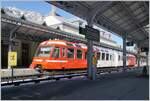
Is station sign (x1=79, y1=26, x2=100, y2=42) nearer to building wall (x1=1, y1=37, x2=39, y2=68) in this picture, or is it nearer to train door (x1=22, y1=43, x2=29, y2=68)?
building wall (x1=1, y1=37, x2=39, y2=68)

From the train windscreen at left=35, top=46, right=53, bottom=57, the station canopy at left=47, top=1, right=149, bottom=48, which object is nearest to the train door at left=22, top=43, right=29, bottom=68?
the train windscreen at left=35, top=46, right=53, bottom=57

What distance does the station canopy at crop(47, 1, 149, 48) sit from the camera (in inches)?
694

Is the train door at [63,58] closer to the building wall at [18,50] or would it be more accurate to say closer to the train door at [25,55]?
the building wall at [18,50]

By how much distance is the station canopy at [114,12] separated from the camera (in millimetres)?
17625

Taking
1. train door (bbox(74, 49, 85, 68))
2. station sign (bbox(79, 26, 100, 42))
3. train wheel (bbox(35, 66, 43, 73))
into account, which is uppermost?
station sign (bbox(79, 26, 100, 42))

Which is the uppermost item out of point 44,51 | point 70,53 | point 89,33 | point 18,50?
point 89,33

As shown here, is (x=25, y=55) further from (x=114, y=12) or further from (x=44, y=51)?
(x=114, y=12)

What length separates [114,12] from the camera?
2141 centimetres

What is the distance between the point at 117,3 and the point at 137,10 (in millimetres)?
3639

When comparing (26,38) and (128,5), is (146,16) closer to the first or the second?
(128,5)

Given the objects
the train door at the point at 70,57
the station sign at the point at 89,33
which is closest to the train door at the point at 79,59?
the train door at the point at 70,57

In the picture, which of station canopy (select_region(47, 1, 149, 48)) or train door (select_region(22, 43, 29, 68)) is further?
train door (select_region(22, 43, 29, 68))

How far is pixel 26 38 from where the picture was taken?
3244 cm

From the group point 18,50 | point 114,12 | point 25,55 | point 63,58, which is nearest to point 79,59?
point 63,58
